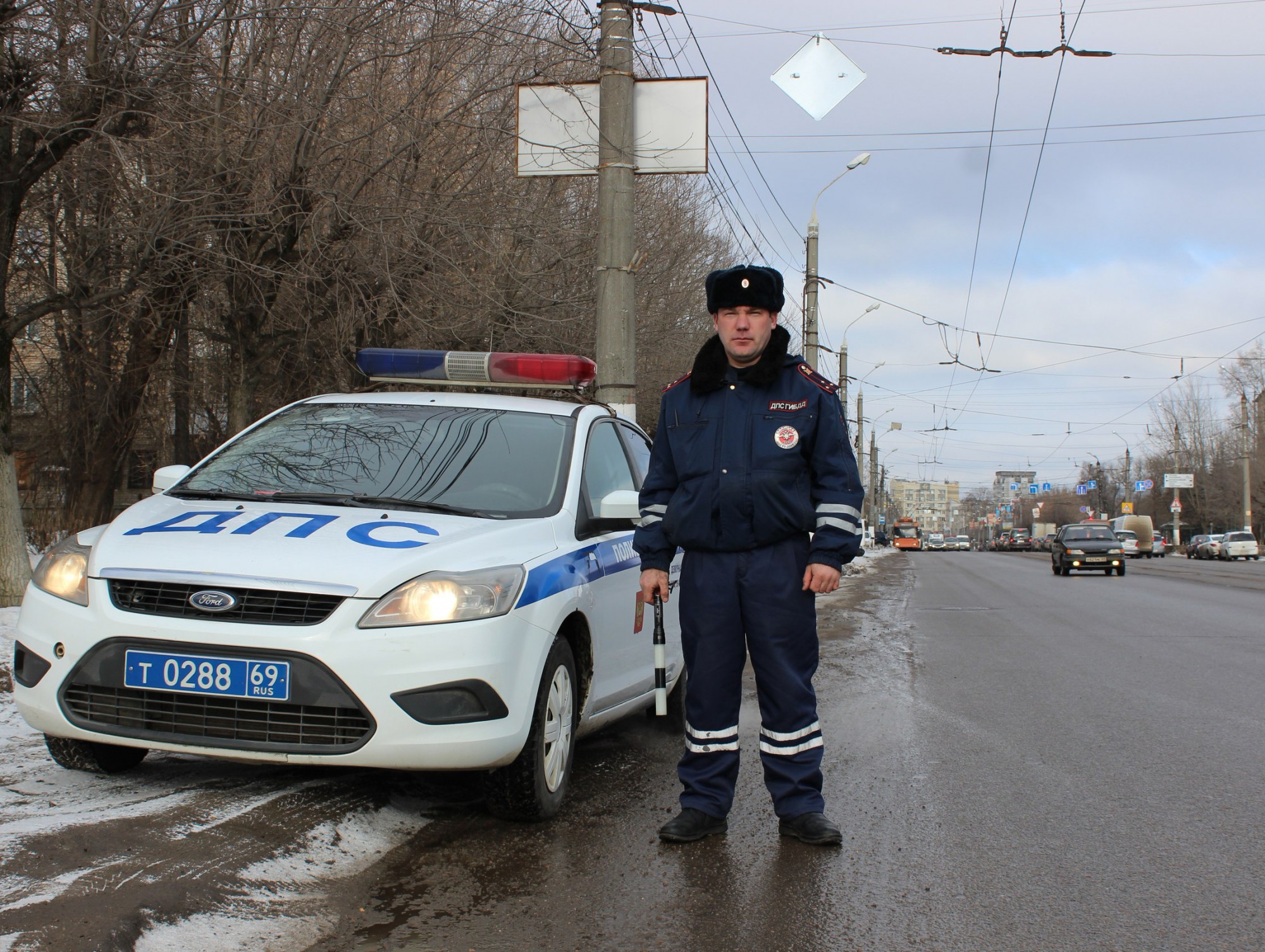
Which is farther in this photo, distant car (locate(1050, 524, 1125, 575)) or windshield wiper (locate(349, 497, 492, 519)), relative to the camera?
distant car (locate(1050, 524, 1125, 575))

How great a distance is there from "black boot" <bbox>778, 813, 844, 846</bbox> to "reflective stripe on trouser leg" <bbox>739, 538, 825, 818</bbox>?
0.03m

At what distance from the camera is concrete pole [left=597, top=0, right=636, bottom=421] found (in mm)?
8844

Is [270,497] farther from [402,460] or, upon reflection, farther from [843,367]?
[843,367]

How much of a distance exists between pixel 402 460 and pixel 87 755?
1600 mm

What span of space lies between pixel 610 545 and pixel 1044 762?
2.23m

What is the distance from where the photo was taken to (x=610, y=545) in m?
4.90

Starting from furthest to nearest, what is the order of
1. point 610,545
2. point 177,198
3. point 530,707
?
point 177,198
point 610,545
point 530,707

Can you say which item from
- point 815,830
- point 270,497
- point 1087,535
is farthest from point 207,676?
point 1087,535

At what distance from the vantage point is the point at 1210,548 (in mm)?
58062

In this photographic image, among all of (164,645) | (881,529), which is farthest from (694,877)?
(881,529)

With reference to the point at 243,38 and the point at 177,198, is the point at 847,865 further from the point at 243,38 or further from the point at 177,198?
the point at 243,38

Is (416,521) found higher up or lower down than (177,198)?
lower down

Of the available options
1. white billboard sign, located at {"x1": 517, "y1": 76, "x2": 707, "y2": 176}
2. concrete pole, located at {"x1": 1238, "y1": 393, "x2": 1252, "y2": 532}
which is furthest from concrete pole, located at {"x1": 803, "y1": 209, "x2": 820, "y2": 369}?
concrete pole, located at {"x1": 1238, "y1": 393, "x2": 1252, "y2": 532}

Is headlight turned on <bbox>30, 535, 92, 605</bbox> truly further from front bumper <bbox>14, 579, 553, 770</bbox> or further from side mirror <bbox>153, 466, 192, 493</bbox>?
side mirror <bbox>153, 466, 192, 493</bbox>
